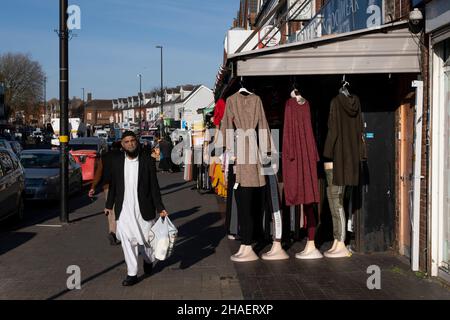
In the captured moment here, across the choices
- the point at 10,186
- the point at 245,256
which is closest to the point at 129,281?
the point at 245,256

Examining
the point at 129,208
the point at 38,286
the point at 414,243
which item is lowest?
the point at 38,286

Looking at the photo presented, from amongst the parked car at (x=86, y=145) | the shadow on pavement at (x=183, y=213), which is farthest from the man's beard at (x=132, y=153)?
the parked car at (x=86, y=145)

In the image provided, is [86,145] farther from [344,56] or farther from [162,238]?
[344,56]

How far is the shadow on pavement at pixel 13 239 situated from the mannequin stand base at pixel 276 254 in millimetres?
3845

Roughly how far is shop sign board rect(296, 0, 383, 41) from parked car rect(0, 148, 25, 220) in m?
6.38

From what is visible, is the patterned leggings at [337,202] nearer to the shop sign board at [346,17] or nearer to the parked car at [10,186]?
the shop sign board at [346,17]

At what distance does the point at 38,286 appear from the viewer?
675cm

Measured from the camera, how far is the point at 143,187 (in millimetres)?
6707

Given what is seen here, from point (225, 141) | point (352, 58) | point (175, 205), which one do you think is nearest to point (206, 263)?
point (225, 141)

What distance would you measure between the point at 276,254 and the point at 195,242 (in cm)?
191

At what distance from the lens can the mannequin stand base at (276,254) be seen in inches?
309

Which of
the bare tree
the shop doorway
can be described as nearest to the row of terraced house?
the bare tree

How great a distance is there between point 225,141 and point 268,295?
2144mm

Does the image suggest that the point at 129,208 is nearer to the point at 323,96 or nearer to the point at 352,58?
the point at 352,58
